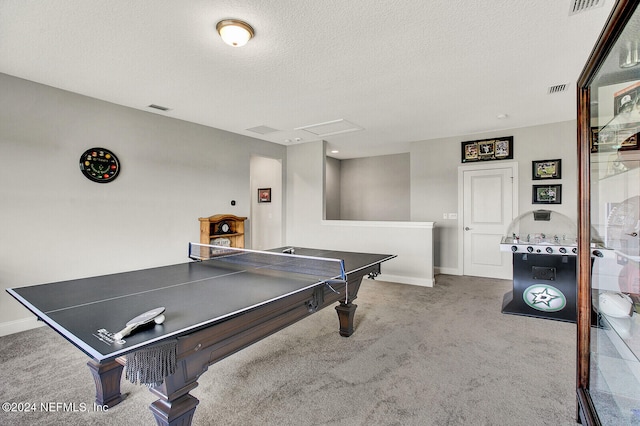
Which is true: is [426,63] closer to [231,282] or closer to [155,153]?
[231,282]

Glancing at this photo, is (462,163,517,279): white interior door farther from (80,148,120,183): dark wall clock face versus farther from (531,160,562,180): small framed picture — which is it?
(80,148,120,183): dark wall clock face

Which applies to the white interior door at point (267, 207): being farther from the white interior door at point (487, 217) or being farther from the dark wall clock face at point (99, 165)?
the white interior door at point (487, 217)

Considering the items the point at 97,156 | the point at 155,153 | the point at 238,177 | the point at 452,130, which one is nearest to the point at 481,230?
the point at 452,130

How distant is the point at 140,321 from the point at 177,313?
0.68 feet

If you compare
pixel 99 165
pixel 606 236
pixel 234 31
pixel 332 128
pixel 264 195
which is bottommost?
pixel 606 236

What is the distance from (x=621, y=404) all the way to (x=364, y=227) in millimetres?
4046

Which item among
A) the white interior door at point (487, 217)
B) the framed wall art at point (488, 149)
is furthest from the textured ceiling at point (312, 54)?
the white interior door at point (487, 217)

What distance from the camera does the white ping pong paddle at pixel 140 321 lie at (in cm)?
118

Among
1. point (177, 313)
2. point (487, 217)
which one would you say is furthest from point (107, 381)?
point (487, 217)

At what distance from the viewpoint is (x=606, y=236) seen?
2.04 metres

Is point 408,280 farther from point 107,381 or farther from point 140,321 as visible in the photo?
point 140,321

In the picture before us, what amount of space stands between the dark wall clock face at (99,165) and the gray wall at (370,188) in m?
4.77

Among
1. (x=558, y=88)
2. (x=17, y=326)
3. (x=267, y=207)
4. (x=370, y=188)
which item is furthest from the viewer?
(x=370, y=188)

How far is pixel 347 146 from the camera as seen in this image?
22.1 feet
